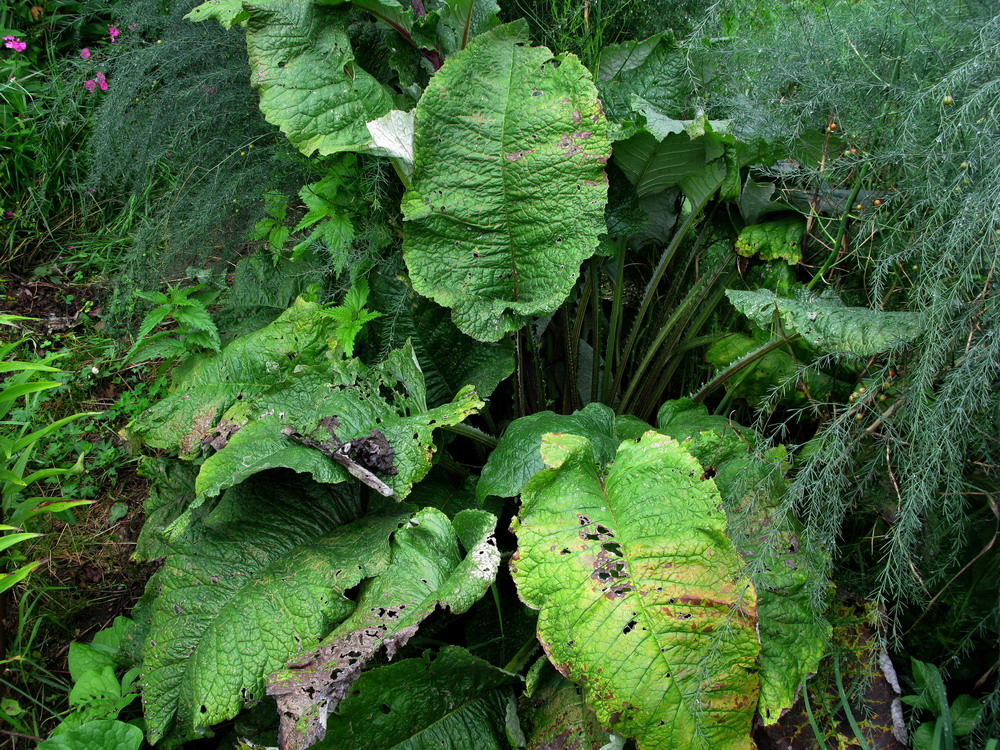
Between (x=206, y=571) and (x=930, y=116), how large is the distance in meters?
1.67

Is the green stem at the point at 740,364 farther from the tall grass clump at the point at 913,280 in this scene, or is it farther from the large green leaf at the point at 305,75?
the large green leaf at the point at 305,75

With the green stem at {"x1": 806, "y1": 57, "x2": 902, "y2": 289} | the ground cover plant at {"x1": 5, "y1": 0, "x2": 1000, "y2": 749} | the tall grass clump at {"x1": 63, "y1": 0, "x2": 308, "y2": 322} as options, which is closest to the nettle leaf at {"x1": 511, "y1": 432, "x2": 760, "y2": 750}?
the ground cover plant at {"x1": 5, "y1": 0, "x2": 1000, "y2": 749}

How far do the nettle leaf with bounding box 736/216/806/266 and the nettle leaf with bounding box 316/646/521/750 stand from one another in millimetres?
1120

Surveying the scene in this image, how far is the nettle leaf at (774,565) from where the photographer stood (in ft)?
4.06

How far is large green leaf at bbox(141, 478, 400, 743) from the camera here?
4.41 ft

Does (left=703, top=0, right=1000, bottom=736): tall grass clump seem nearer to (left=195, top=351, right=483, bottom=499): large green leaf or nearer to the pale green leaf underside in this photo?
(left=195, top=351, right=483, bottom=499): large green leaf

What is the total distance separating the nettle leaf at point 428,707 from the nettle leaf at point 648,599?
0.25 metres

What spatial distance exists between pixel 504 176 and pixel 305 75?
1.74ft

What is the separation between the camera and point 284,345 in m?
1.78

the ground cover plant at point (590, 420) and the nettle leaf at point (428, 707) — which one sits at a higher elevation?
the ground cover plant at point (590, 420)

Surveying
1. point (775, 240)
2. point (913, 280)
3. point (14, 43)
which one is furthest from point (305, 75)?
point (14, 43)

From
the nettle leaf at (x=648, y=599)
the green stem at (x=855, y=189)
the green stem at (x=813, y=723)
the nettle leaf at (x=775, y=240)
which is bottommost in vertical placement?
the green stem at (x=813, y=723)

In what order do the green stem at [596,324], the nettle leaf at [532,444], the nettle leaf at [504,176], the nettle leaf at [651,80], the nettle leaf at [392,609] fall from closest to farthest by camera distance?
the nettle leaf at [392,609], the nettle leaf at [532,444], the nettle leaf at [504,176], the nettle leaf at [651,80], the green stem at [596,324]

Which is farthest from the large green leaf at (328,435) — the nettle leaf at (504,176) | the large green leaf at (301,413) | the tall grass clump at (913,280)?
the tall grass clump at (913,280)
